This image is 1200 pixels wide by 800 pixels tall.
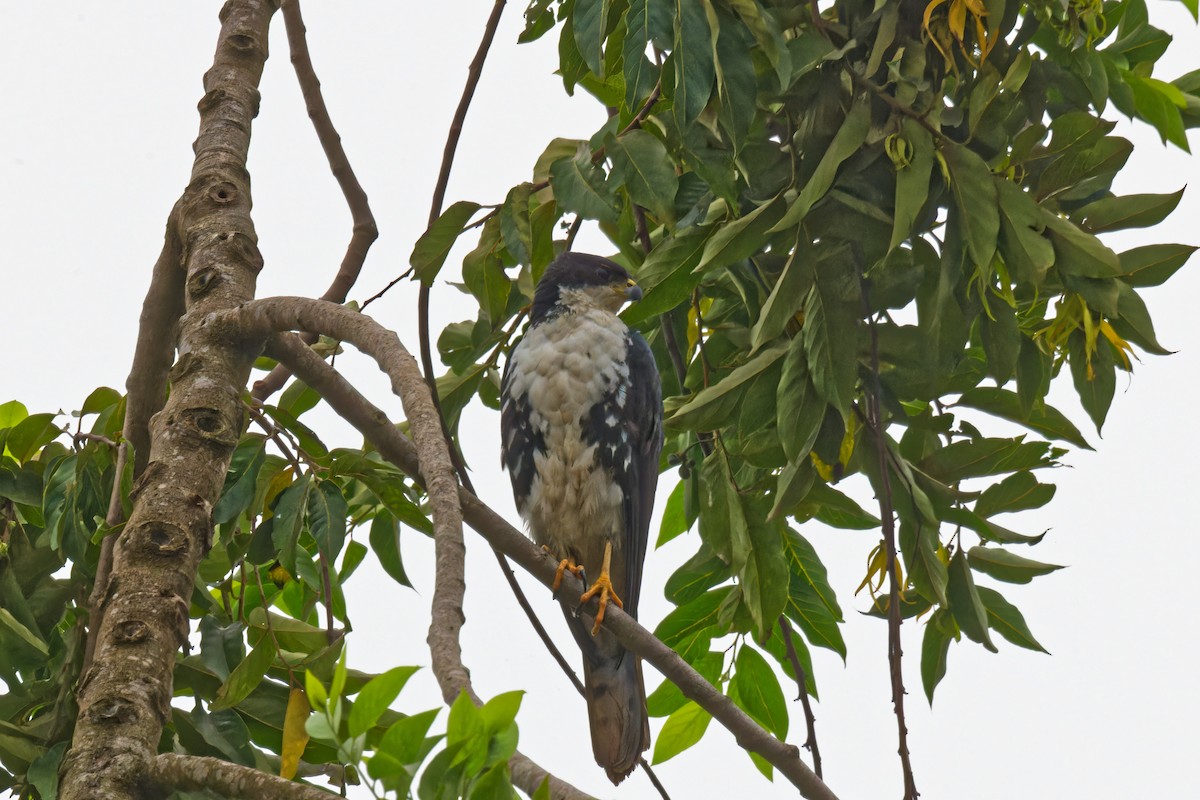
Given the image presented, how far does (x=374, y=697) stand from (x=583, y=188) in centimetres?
148

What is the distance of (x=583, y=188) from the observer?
2607mm

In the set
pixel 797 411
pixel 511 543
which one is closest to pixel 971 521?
pixel 797 411

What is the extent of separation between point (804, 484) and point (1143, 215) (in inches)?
33.5

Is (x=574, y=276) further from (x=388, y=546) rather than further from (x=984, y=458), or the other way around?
(x=984, y=458)

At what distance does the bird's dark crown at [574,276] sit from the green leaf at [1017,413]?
199 cm

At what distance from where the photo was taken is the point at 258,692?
249 cm

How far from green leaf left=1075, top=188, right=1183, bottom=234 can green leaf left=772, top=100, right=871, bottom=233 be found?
20.4 inches

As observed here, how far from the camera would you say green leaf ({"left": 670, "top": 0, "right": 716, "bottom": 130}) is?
7.20ft

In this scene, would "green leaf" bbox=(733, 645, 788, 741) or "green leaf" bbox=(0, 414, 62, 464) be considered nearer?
"green leaf" bbox=(0, 414, 62, 464)

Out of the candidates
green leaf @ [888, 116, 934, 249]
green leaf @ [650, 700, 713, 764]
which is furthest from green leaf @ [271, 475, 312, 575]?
green leaf @ [650, 700, 713, 764]

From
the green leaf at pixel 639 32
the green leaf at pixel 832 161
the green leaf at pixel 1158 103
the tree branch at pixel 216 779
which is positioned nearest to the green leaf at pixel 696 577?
the green leaf at pixel 832 161

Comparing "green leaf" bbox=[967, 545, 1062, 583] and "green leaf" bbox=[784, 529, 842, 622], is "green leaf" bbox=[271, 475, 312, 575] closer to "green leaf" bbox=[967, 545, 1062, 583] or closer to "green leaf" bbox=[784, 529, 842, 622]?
"green leaf" bbox=[784, 529, 842, 622]

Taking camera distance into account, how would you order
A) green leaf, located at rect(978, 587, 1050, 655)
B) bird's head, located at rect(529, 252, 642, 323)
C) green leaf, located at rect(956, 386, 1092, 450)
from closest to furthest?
green leaf, located at rect(956, 386, 1092, 450) < green leaf, located at rect(978, 587, 1050, 655) < bird's head, located at rect(529, 252, 642, 323)

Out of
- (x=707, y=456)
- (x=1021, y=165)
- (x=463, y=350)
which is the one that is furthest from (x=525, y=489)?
(x=1021, y=165)
